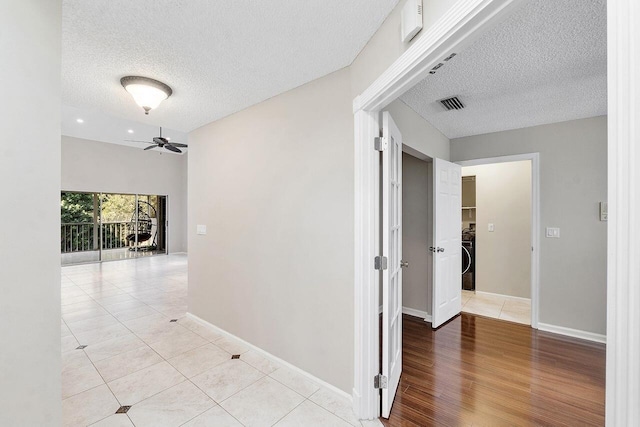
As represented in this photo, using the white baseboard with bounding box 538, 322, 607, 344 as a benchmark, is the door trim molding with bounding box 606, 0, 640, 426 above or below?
above

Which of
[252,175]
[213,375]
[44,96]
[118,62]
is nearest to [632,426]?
[44,96]

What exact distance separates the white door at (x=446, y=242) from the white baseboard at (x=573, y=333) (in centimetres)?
98

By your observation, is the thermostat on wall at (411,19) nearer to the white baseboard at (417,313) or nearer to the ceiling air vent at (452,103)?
the ceiling air vent at (452,103)

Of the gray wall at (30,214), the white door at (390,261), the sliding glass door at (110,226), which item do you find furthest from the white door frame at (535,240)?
the sliding glass door at (110,226)

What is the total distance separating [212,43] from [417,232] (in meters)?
3.23

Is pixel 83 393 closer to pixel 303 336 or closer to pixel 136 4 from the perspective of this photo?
pixel 303 336

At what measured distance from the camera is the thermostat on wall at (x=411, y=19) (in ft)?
4.25

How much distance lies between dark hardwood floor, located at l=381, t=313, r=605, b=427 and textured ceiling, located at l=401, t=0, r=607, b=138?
254 cm

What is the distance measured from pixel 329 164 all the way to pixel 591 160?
10.7 feet

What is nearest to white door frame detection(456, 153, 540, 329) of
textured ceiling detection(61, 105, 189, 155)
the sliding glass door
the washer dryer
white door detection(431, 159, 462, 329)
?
white door detection(431, 159, 462, 329)

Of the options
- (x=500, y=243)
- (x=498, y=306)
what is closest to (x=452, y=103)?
(x=500, y=243)

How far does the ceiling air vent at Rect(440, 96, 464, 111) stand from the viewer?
9.30 ft

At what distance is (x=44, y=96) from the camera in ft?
3.80

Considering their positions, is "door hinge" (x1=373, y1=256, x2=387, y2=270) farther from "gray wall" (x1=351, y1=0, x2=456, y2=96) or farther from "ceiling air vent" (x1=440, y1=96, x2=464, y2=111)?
"ceiling air vent" (x1=440, y1=96, x2=464, y2=111)
